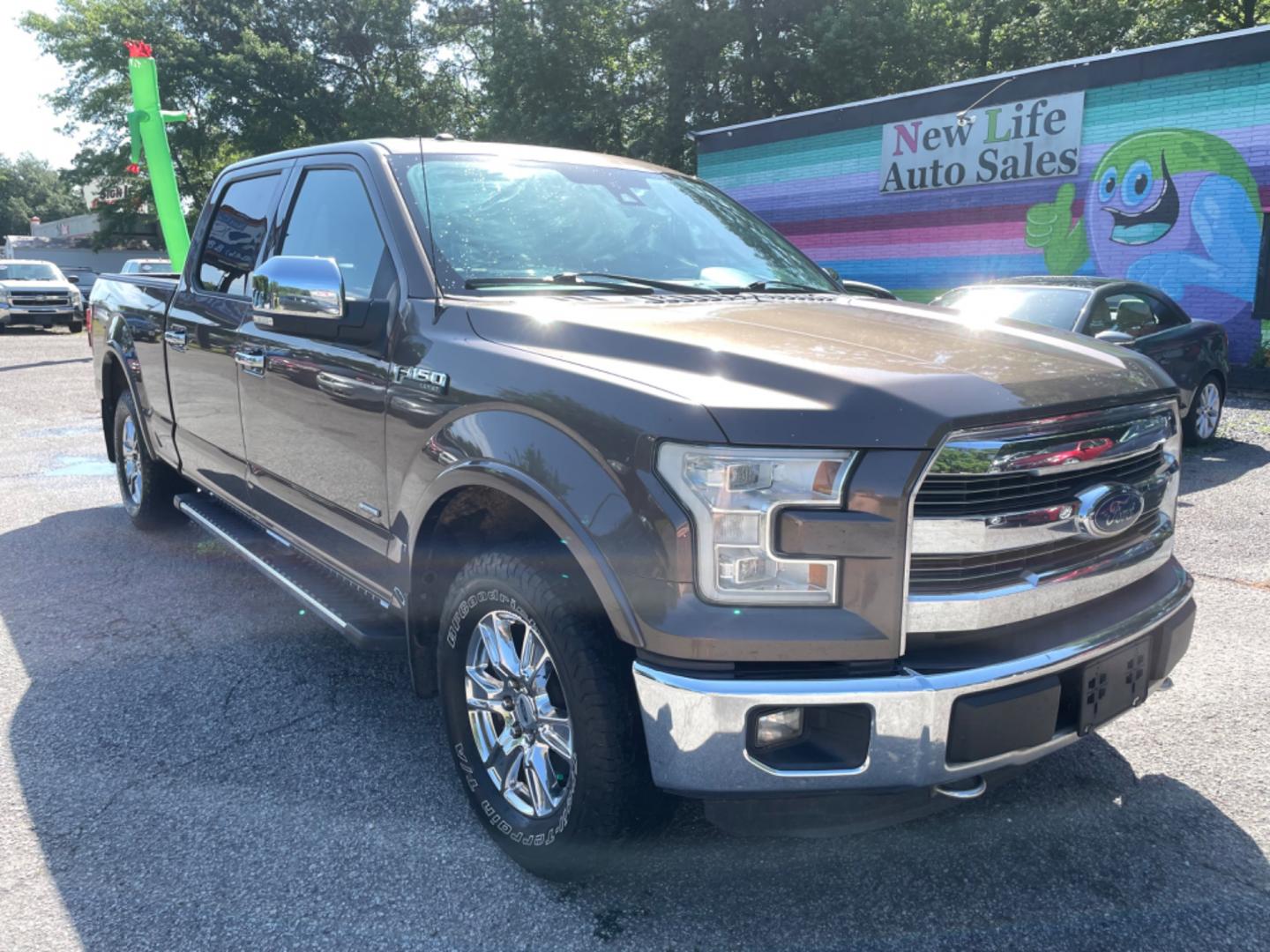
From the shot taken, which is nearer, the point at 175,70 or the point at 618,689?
the point at 618,689

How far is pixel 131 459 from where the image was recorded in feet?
19.8

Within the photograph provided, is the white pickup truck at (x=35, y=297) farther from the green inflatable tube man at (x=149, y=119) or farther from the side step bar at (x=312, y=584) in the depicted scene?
the side step bar at (x=312, y=584)

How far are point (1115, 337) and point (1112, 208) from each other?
357 inches

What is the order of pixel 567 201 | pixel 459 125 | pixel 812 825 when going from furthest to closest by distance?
pixel 459 125, pixel 567 201, pixel 812 825

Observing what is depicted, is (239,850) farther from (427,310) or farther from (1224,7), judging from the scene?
(1224,7)

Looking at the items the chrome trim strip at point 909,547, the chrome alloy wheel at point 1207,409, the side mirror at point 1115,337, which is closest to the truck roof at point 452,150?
the chrome trim strip at point 909,547

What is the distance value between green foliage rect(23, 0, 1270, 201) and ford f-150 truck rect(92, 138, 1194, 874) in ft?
71.9

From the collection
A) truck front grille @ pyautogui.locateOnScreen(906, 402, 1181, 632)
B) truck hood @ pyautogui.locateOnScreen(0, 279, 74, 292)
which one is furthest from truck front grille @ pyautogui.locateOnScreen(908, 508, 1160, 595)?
truck hood @ pyautogui.locateOnScreen(0, 279, 74, 292)

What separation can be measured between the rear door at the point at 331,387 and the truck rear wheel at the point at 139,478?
80.2 inches

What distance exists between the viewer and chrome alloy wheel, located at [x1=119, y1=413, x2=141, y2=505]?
5855 millimetres

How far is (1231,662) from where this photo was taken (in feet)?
12.8

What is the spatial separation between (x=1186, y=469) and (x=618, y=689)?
713cm

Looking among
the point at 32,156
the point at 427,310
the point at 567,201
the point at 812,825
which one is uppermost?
the point at 32,156

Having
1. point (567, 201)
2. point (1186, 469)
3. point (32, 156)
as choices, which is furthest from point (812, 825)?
point (32, 156)
